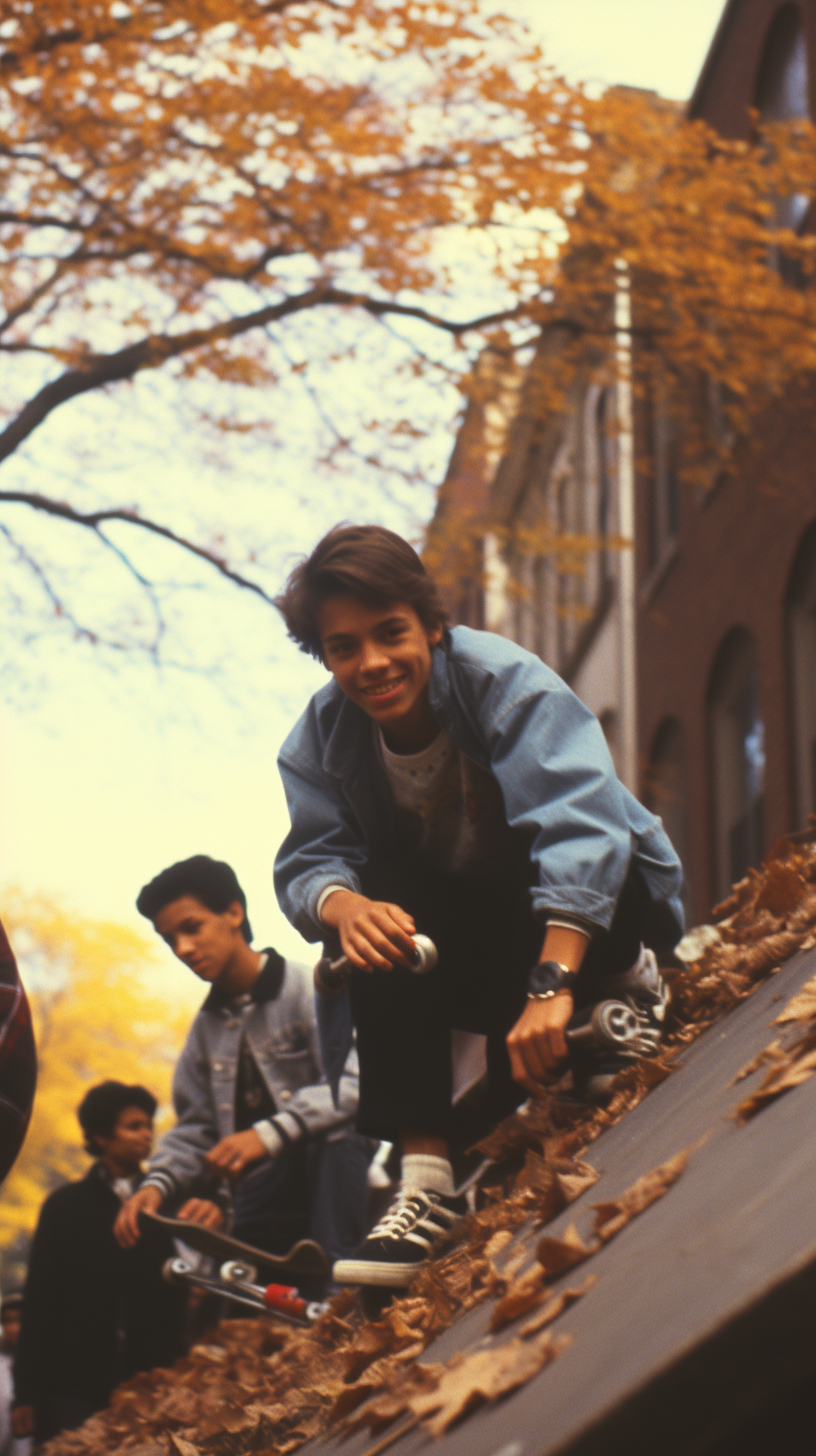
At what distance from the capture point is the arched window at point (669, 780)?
1731cm

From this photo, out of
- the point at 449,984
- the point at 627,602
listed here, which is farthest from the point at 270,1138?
the point at 627,602

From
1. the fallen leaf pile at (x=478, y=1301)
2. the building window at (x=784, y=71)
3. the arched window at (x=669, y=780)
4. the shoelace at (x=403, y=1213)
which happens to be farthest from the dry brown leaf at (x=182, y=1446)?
the arched window at (x=669, y=780)

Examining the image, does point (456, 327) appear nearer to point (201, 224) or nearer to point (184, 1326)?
point (201, 224)

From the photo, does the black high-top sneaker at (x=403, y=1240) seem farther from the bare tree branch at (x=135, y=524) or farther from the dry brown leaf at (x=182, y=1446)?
the bare tree branch at (x=135, y=524)

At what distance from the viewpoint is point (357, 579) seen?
9.57 ft

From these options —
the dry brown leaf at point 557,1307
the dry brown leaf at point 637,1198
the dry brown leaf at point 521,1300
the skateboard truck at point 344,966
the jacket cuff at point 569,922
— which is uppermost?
the jacket cuff at point 569,922

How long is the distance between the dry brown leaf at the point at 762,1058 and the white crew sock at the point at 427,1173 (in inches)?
40.6

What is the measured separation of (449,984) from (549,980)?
49cm

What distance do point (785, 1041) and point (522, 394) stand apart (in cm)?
1051

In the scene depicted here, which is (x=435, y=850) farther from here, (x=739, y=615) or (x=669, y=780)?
(x=669, y=780)

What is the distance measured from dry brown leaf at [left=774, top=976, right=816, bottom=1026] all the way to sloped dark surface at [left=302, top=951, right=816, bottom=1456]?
0.42 metres

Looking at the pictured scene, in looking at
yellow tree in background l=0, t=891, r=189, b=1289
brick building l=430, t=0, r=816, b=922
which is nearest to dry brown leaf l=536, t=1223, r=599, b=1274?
brick building l=430, t=0, r=816, b=922

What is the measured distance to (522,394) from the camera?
39.5 feet

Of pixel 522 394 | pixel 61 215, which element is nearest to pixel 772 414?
pixel 522 394
